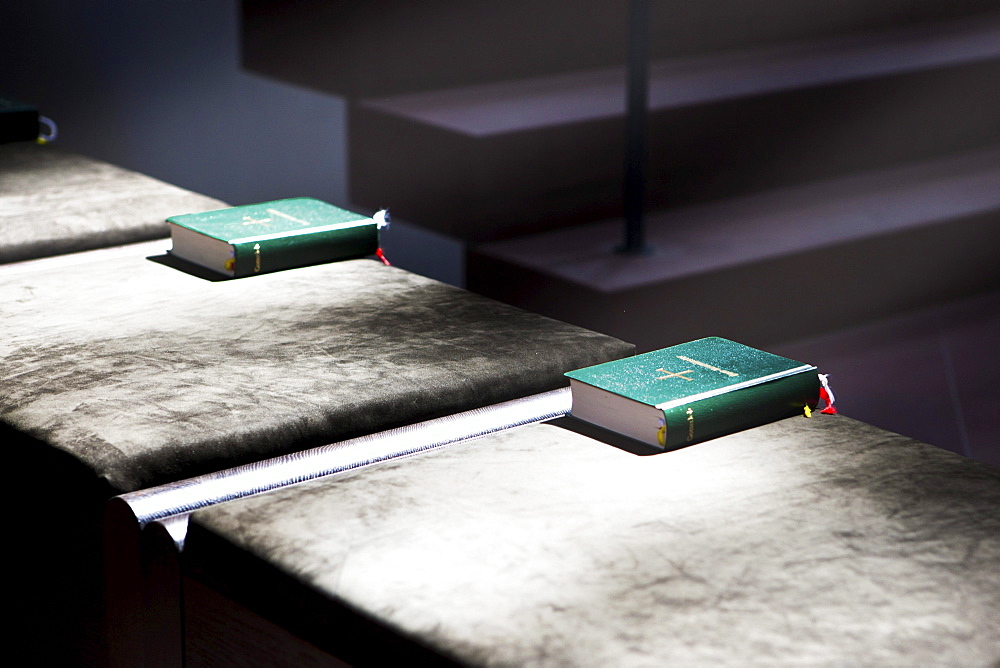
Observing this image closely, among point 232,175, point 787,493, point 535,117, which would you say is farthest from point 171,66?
point 787,493

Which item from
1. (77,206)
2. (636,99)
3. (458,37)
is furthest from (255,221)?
(458,37)

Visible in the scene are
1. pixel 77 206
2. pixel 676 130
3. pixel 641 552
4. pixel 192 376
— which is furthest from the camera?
pixel 676 130

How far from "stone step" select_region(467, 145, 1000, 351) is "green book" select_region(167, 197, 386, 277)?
115 centimetres

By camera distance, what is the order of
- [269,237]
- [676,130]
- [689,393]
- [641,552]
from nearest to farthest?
[641,552] → [689,393] → [269,237] → [676,130]

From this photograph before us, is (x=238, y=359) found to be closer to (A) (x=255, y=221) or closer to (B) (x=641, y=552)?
(A) (x=255, y=221)

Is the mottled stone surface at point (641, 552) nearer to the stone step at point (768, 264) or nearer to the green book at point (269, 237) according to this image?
the green book at point (269, 237)

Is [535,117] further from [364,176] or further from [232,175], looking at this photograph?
[232,175]

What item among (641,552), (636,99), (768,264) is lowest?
(768,264)

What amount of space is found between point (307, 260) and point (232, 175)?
1391 millimetres

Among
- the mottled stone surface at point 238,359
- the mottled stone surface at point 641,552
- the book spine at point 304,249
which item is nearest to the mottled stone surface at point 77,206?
the mottled stone surface at point 238,359

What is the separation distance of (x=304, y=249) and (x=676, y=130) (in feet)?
5.60

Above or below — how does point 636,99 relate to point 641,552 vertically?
above

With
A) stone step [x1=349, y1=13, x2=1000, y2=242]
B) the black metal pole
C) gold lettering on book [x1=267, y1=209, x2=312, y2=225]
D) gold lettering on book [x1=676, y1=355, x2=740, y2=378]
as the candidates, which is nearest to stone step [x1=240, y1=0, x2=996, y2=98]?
stone step [x1=349, y1=13, x2=1000, y2=242]

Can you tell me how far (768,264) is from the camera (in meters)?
2.47
